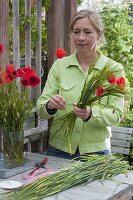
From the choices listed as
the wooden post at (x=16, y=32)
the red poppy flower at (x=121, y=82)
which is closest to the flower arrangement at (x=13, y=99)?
the red poppy flower at (x=121, y=82)

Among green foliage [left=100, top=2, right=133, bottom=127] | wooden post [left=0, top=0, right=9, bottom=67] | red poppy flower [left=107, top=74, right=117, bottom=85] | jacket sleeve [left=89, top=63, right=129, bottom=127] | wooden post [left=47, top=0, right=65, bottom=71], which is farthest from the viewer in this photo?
green foliage [left=100, top=2, right=133, bottom=127]

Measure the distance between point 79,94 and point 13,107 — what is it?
0.59m

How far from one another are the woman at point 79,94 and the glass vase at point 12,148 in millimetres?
342

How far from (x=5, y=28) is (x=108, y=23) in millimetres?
2791

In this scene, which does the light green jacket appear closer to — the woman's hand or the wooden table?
the woman's hand

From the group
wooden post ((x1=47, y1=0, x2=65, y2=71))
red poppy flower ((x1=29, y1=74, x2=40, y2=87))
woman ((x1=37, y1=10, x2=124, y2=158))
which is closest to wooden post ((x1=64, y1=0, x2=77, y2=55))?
wooden post ((x1=47, y1=0, x2=65, y2=71))

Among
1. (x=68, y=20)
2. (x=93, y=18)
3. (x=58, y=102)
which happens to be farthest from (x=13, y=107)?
(x=68, y=20)

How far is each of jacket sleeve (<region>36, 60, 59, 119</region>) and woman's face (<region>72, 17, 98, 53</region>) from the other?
273 mm

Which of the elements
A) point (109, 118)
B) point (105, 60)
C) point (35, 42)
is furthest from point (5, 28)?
point (109, 118)

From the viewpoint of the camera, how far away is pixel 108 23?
548cm

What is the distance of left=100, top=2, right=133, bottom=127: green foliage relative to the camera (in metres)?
5.24

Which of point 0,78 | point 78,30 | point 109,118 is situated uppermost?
point 78,30

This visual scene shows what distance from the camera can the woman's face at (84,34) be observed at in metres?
2.74

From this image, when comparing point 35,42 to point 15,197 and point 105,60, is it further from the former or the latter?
point 15,197
